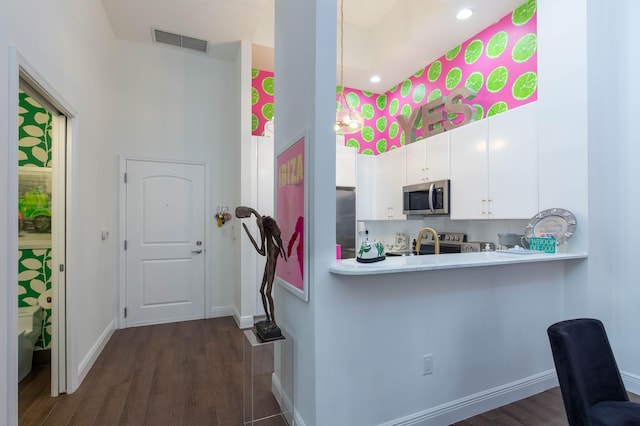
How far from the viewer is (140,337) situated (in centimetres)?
362

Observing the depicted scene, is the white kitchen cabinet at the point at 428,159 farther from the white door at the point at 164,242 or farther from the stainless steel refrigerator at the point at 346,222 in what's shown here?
the white door at the point at 164,242

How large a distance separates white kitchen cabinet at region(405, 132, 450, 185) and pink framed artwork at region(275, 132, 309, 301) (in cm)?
223

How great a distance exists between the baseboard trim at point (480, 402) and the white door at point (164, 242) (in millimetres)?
3296

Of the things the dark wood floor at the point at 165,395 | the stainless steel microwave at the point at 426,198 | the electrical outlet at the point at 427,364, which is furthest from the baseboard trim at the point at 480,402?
the stainless steel microwave at the point at 426,198

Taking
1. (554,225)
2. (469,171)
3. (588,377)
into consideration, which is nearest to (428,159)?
(469,171)

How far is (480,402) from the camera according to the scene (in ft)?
6.96

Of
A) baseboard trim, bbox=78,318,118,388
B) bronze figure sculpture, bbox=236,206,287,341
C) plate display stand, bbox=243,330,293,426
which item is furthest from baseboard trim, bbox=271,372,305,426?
baseboard trim, bbox=78,318,118,388

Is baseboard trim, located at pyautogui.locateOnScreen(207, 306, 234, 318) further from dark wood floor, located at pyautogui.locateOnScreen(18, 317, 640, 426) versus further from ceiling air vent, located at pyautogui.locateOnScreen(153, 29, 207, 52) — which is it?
ceiling air vent, located at pyautogui.locateOnScreen(153, 29, 207, 52)

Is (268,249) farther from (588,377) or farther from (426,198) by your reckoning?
(426,198)

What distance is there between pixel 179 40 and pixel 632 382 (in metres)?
5.78

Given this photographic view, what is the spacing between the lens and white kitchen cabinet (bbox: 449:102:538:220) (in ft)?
9.19

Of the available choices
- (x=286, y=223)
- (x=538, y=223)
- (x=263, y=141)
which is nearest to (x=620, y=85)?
(x=538, y=223)

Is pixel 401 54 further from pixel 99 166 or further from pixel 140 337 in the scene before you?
pixel 140 337

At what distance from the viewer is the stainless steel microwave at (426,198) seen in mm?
3646
